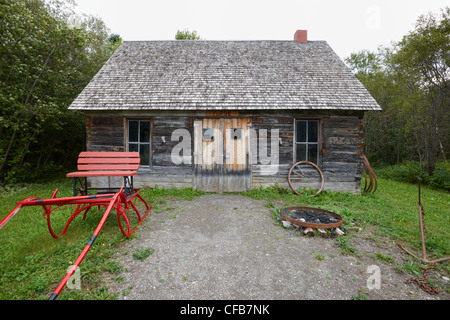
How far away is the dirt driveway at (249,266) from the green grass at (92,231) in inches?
11.0

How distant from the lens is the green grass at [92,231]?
111 inches

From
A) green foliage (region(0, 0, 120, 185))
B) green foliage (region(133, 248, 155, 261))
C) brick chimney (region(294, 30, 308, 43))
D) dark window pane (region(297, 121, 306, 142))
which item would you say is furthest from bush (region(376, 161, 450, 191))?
green foliage (region(0, 0, 120, 185))

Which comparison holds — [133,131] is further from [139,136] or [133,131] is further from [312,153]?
[312,153]

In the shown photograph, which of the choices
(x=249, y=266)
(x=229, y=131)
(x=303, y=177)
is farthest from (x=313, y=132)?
(x=249, y=266)

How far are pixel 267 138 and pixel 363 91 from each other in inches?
154

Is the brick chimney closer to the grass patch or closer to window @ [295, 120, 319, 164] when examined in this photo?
window @ [295, 120, 319, 164]

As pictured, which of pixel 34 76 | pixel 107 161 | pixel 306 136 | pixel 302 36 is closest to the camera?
pixel 107 161

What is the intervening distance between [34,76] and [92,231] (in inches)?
268

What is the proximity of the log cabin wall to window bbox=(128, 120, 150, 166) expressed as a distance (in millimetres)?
195

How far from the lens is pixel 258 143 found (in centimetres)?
765

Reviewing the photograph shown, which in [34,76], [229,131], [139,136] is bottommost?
[139,136]

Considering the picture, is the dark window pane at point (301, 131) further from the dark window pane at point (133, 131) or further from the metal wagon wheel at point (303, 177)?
the dark window pane at point (133, 131)

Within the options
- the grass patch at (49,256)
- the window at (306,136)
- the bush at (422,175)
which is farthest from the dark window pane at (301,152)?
the bush at (422,175)
